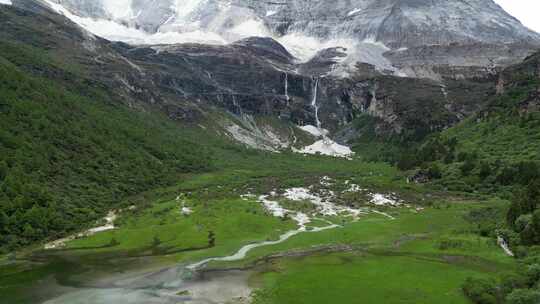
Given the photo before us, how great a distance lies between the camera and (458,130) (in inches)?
7534

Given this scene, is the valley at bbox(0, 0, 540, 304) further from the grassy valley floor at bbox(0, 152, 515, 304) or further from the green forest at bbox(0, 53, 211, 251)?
the green forest at bbox(0, 53, 211, 251)

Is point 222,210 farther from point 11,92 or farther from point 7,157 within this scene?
point 11,92

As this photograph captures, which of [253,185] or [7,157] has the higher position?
[7,157]

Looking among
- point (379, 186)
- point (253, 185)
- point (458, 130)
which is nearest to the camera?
point (379, 186)

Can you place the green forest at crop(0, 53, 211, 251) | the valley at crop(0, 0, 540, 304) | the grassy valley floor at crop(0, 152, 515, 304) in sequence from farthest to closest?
the green forest at crop(0, 53, 211, 251)
the valley at crop(0, 0, 540, 304)
the grassy valley floor at crop(0, 152, 515, 304)

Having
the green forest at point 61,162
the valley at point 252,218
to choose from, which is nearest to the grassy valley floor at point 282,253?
the valley at point 252,218

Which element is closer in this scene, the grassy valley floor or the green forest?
the grassy valley floor

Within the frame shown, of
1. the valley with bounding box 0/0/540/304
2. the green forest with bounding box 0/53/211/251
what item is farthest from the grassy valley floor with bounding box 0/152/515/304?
the green forest with bounding box 0/53/211/251

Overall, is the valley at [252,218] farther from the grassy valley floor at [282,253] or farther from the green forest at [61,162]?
the green forest at [61,162]

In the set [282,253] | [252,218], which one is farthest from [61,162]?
[282,253]

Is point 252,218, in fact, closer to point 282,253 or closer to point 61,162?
point 282,253

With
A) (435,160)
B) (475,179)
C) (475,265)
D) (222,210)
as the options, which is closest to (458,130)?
(435,160)

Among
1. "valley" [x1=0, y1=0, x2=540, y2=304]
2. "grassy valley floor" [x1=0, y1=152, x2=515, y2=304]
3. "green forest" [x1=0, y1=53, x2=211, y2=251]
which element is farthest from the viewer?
"green forest" [x1=0, y1=53, x2=211, y2=251]

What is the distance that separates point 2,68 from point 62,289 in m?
129
